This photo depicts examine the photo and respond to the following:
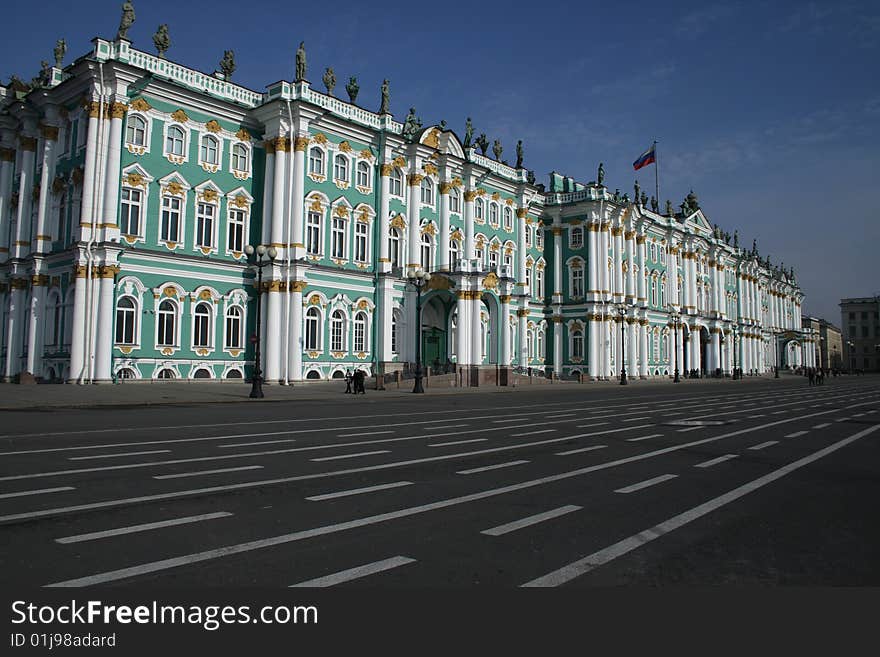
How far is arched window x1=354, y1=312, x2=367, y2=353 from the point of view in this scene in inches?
1778

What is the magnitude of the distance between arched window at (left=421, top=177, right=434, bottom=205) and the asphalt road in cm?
3673

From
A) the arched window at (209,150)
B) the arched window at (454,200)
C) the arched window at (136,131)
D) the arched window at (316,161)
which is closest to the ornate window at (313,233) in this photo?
the arched window at (316,161)

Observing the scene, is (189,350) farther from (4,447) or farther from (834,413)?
(834,413)

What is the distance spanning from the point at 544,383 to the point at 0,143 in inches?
1588

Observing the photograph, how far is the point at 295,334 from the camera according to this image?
4047cm

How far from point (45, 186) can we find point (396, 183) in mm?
21594

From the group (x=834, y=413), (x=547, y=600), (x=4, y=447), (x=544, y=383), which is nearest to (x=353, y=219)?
(x=544, y=383)

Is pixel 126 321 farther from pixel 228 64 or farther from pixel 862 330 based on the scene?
pixel 862 330

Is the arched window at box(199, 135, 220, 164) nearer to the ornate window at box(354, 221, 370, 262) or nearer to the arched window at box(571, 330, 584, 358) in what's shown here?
the ornate window at box(354, 221, 370, 262)

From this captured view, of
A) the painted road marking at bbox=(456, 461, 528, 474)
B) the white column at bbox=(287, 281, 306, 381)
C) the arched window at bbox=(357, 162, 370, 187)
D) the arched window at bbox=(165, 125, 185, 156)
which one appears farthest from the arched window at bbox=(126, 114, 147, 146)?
the painted road marking at bbox=(456, 461, 528, 474)

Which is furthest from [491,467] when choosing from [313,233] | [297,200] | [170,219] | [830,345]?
[830,345]

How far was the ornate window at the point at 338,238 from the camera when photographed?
44.2m

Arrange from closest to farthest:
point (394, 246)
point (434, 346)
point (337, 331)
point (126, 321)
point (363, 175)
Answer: point (126, 321), point (337, 331), point (363, 175), point (394, 246), point (434, 346)

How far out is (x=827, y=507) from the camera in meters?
8.29
